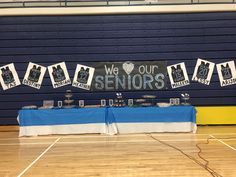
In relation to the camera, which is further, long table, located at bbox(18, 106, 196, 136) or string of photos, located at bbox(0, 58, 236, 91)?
string of photos, located at bbox(0, 58, 236, 91)

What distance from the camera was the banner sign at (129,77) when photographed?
384 inches

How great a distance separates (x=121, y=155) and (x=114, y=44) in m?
4.46

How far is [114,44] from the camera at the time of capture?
32.2 ft

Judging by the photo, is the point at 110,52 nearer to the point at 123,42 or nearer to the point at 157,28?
the point at 123,42

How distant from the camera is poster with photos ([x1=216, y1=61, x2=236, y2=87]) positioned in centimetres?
978

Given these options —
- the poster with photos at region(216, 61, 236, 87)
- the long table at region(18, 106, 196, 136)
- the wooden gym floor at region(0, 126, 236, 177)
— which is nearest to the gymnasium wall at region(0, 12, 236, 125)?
the poster with photos at region(216, 61, 236, 87)

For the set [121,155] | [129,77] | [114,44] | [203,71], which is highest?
[114,44]

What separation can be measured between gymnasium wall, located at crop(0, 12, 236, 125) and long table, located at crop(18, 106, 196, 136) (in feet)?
4.18

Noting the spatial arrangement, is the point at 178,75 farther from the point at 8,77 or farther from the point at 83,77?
the point at 8,77

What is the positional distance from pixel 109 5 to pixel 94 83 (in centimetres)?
223

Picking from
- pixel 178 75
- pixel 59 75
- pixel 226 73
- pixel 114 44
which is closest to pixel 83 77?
pixel 59 75

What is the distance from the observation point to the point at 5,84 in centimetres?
974

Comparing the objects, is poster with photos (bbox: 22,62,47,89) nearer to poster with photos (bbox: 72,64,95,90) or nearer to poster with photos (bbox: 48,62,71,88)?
poster with photos (bbox: 48,62,71,88)

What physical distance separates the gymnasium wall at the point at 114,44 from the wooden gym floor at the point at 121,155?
143 centimetres
